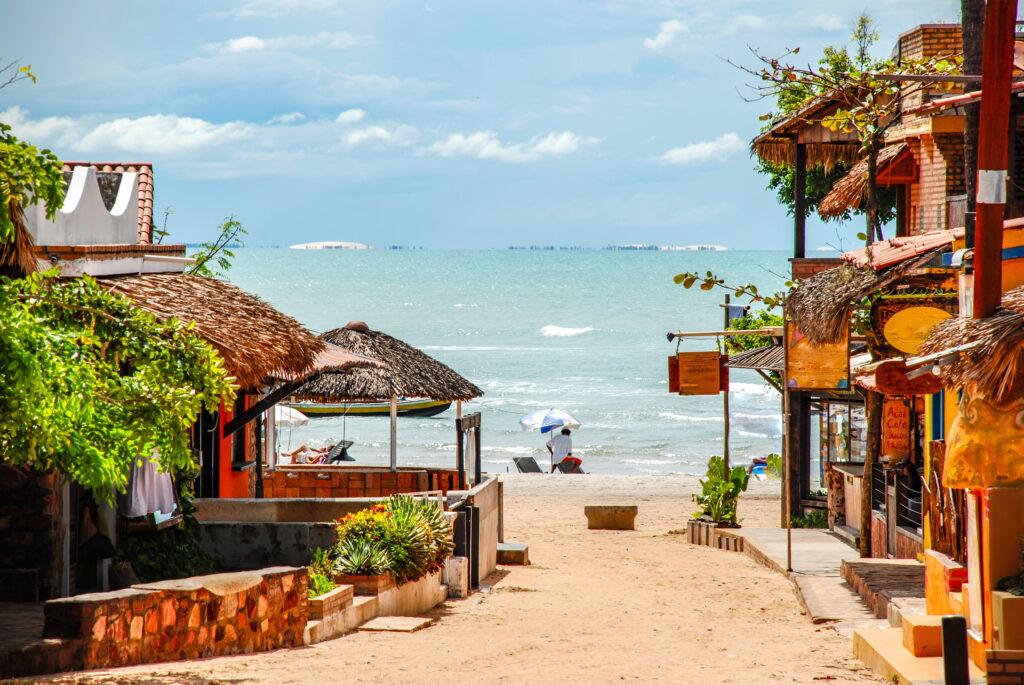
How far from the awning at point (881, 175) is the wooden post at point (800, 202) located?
393mm

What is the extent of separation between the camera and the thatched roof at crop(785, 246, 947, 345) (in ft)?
36.6

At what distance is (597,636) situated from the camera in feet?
32.9

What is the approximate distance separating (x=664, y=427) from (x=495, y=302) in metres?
77.3

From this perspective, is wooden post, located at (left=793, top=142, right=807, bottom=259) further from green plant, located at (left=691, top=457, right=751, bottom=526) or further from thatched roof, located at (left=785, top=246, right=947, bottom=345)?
thatched roof, located at (left=785, top=246, right=947, bottom=345)

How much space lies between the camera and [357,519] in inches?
434

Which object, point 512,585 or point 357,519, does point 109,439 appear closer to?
point 357,519

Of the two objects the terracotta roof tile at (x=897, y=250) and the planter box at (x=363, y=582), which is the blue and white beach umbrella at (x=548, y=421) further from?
the planter box at (x=363, y=582)

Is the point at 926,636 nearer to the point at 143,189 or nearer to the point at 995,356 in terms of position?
the point at 995,356

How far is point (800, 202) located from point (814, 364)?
20.6ft

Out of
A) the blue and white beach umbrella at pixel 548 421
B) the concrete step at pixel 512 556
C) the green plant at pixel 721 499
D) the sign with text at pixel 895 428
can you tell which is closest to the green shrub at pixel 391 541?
the concrete step at pixel 512 556

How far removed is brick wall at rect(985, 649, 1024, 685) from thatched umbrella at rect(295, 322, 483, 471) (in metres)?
9.76

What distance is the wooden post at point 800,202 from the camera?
18609 mm

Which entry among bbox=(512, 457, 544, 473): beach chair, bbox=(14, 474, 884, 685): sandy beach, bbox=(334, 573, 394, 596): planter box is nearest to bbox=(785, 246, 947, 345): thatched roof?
bbox=(14, 474, 884, 685): sandy beach

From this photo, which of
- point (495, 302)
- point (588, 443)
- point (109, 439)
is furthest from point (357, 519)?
point (495, 302)
